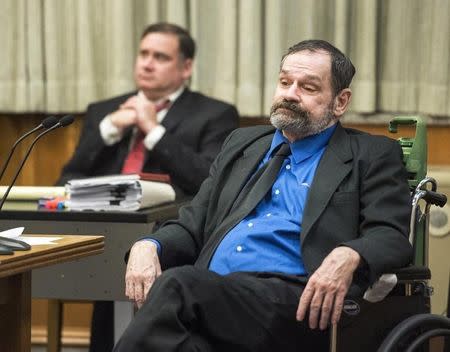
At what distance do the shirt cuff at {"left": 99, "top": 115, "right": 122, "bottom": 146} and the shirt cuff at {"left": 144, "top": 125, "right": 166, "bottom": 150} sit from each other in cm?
20

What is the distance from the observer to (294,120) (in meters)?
2.92

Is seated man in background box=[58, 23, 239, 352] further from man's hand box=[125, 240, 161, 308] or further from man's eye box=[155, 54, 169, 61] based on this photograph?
man's hand box=[125, 240, 161, 308]

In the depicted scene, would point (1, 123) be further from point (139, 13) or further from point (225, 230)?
point (225, 230)

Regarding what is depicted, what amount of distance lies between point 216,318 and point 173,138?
1.84m

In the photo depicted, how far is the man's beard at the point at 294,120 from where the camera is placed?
291 cm

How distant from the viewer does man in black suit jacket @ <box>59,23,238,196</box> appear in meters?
4.19

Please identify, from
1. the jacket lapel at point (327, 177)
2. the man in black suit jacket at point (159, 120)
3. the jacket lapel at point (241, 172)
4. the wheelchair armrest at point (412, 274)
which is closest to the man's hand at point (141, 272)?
the jacket lapel at point (241, 172)

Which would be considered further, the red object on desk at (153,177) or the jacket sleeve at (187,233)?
the red object on desk at (153,177)

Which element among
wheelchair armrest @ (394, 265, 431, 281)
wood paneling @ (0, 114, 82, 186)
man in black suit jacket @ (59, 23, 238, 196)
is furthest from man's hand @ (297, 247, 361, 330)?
wood paneling @ (0, 114, 82, 186)

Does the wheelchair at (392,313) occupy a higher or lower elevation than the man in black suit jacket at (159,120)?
lower

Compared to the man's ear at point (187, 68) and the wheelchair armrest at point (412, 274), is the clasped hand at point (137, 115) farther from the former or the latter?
the wheelchair armrest at point (412, 274)

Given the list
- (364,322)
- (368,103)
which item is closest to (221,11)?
(368,103)

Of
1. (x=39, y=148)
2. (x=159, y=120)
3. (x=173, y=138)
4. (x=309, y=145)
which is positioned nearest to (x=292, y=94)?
(x=309, y=145)

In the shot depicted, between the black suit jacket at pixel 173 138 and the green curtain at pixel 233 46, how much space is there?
180 millimetres
